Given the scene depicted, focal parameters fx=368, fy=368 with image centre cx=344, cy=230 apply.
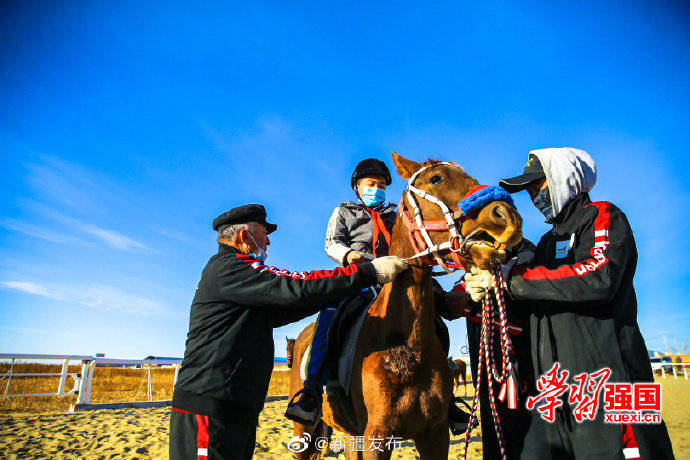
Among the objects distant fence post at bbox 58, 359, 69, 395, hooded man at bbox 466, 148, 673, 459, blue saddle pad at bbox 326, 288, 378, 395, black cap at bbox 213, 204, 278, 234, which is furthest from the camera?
distant fence post at bbox 58, 359, 69, 395

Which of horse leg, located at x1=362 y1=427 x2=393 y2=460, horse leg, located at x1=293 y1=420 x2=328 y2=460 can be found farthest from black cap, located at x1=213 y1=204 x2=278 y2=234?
horse leg, located at x1=293 y1=420 x2=328 y2=460

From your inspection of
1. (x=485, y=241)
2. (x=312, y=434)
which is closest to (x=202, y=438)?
(x=485, y=241)

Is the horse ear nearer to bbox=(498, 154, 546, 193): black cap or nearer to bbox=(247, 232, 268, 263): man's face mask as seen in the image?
bbox=(498, 154, 546, 193): black cap

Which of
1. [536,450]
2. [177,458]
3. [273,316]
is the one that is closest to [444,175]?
[273,316]

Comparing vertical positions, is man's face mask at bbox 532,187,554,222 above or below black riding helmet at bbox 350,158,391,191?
below

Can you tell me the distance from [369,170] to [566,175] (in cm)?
280

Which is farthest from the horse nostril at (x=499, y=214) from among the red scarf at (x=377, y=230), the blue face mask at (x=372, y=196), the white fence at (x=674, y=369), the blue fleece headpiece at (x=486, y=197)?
the white fence at (x=674, y=369)

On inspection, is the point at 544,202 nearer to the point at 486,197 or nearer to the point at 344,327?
the point at 486,197

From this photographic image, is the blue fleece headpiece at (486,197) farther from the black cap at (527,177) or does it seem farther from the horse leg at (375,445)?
the horse leg at (375,445)

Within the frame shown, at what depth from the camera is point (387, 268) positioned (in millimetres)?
2887

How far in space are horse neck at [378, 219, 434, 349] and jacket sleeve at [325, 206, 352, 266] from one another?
1.02 meters

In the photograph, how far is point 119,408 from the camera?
1112 cm

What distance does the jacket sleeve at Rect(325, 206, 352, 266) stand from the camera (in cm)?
410

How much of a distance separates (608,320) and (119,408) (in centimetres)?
1322
